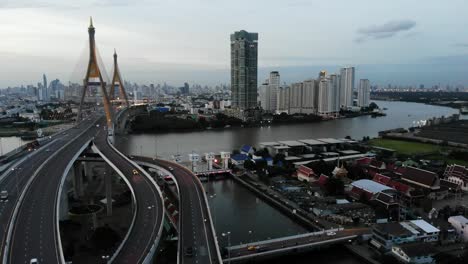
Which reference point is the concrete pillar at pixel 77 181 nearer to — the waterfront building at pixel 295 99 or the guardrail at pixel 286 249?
the guardrail at pixel 286 249

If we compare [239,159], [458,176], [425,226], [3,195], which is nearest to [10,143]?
[239,159]

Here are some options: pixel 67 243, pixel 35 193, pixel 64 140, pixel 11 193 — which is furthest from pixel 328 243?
pixel 64 140

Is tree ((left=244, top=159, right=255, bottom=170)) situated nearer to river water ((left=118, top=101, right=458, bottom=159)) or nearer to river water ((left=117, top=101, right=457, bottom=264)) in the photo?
river water ((left=117, top=101, right=457, bottom=264))

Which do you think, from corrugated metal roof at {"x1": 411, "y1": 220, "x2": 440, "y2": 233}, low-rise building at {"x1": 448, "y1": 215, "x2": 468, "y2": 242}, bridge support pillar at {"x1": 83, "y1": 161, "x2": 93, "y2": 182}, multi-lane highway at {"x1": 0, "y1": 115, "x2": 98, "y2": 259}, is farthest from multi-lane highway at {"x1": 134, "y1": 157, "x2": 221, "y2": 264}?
low-rise building at {"x1": 448, "y1": 215, "x2": 468, "y2": 242}

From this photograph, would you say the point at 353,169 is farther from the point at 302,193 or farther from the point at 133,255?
the point at 133,255

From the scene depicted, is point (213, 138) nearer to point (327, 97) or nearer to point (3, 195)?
point (3, 195)

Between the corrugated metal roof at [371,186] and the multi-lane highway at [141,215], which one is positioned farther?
the corrugated metal roof at [371,186]

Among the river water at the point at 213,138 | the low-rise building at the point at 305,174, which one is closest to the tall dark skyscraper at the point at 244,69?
the river water at the point at 213,138
